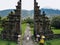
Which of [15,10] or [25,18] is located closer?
[15,10]

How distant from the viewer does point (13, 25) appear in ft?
90.8

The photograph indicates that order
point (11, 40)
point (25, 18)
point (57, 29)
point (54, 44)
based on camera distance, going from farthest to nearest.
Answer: point (25, 18)
point (57, 29)
point (11, 40)
point (54, 44)

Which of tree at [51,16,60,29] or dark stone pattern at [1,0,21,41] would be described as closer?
dark stone pattern at [1,0,21,41]

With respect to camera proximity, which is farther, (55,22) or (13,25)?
(55,22)

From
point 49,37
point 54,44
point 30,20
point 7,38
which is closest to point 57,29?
point 49,37

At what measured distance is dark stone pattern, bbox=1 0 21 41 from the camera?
2748 cm

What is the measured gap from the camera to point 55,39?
27.8 meters

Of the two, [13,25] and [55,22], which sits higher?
[13,25]

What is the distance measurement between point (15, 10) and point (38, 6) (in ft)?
7.83

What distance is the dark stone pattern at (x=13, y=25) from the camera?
27.5m

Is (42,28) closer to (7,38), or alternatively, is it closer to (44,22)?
(44,22)

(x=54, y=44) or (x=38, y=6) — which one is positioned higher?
(x=38, y=6)

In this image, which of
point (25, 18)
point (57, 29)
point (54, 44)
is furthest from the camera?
point (25, 18)

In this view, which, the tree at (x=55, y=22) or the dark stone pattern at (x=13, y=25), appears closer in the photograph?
the dark stone pattern at (x=13, y=25)
